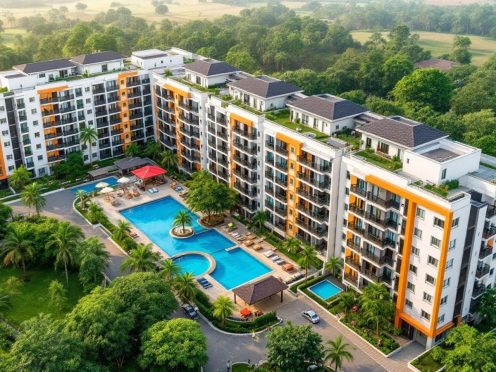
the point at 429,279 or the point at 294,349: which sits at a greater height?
the point at 429,279

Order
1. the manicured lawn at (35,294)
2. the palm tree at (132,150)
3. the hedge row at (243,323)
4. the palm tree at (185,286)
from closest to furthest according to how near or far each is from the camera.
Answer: the hedge row at (243,323) → the palm tree at (185,286) → the manicured lawn at (35,294) → the palm tree at (132,150)

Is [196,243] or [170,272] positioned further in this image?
[196,243]

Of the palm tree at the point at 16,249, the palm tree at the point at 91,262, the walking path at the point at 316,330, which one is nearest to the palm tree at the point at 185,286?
the walking path at the point at 316,330

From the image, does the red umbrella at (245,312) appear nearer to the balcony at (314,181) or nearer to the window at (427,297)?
the balcony at (314,181)

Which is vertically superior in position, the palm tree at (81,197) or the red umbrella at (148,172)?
the red umbrella at (148,172)

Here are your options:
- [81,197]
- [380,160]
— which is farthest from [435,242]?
[81,197]

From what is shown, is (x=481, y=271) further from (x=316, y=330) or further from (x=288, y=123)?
(x=288, y=123)

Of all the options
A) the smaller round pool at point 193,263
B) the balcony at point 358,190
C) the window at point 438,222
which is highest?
the window at point 438,222
